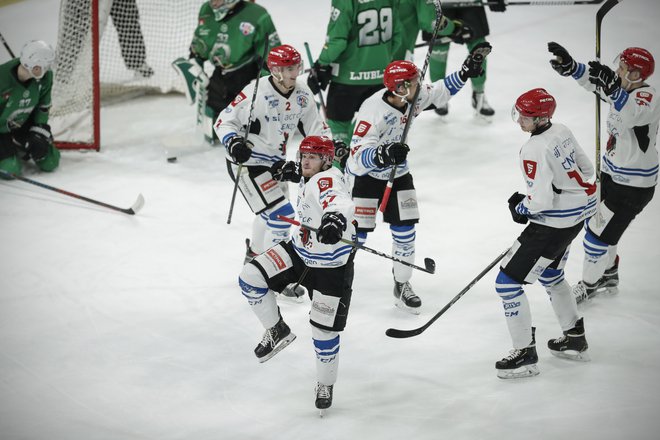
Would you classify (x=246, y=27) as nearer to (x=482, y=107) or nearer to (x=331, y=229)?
(x=482, y=107)

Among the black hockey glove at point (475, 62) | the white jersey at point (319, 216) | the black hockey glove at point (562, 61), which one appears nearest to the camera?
the white jersey at point (319, 216)

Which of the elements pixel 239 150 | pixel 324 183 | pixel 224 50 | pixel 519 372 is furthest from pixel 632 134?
pixel 224 50

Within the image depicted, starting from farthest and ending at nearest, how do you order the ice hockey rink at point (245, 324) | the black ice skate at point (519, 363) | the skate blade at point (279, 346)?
the black ice skate at point (519, 363), the skate blade at point (279, 346), the ice hockey rink at point (245, 324)

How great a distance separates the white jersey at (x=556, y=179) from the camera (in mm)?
3545

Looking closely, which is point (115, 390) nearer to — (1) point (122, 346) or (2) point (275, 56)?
(1) point (122, 346)

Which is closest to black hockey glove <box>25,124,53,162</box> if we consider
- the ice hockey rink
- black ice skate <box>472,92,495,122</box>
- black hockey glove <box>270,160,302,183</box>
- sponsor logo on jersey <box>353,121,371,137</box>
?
the ice hockey rink

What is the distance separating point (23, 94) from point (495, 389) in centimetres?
398

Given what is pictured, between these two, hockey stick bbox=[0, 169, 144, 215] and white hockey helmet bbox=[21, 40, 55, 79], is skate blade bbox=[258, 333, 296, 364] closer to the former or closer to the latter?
hockey stick bbox=[0, 169, 144, 215]

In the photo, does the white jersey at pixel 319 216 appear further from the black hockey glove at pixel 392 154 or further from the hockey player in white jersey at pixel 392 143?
the hockey player in white jersey at pixel 392 143

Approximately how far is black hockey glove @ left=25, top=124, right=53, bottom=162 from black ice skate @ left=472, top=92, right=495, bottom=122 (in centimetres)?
337

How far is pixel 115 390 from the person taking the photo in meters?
3.86

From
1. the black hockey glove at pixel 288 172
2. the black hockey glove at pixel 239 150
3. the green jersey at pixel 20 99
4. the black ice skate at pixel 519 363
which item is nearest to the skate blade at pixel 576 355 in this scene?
the black ice skate at pixel 519 363

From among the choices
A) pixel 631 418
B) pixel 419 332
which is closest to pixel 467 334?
pixel 419 332

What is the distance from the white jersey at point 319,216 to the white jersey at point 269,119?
3.05 ft
